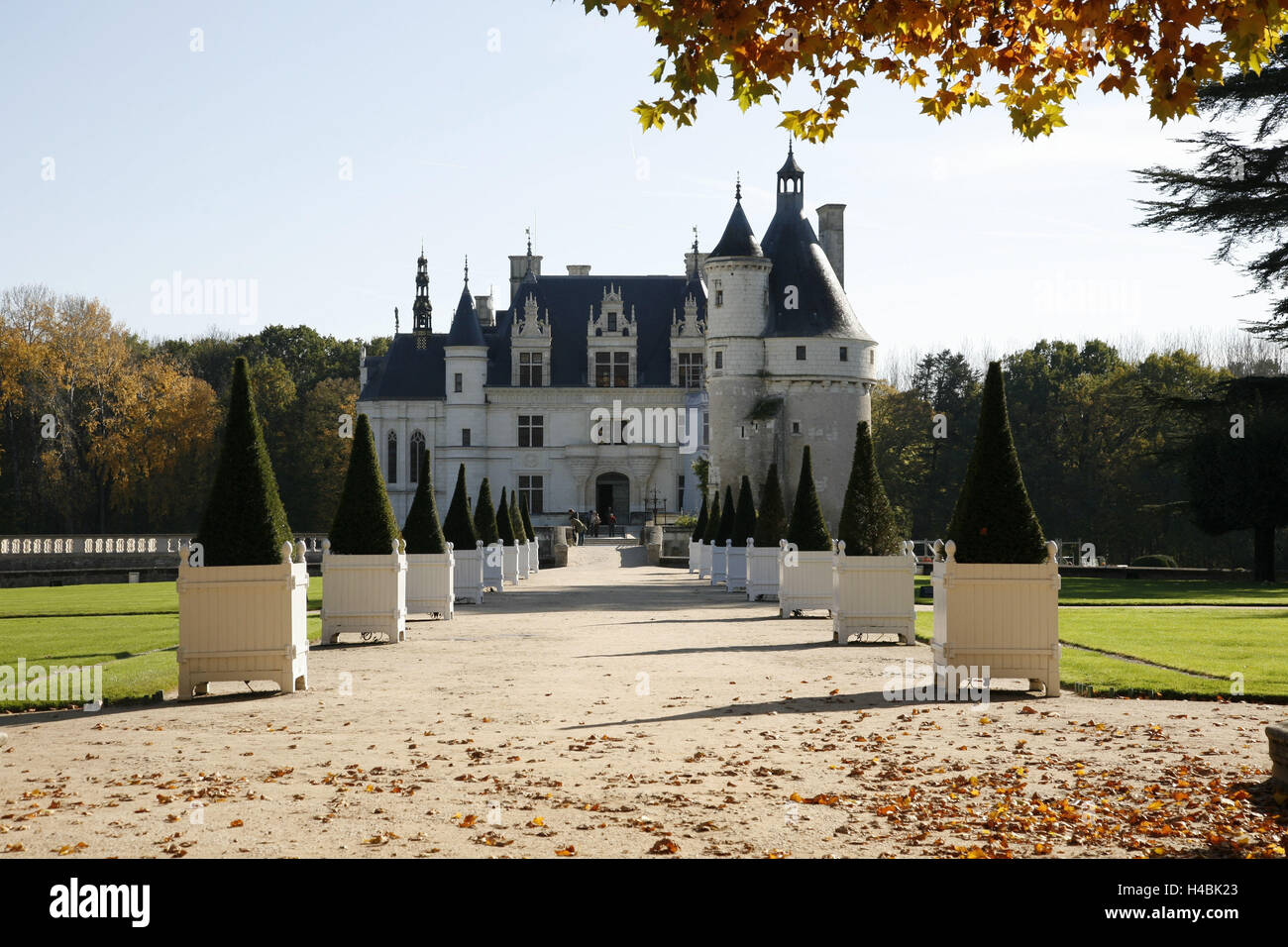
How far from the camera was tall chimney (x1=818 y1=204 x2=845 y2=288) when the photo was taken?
5666 cm

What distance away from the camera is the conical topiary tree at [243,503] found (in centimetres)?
1141

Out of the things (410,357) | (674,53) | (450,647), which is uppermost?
(410,357)

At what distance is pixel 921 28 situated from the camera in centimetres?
679

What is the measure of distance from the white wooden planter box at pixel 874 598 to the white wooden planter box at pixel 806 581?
406 centimetres

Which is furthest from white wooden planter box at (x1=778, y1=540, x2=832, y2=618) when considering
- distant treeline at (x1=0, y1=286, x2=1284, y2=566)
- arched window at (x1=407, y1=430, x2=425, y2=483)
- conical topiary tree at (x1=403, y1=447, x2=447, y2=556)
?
arched window at (x1=407, y1=430, x2=425, y2=483)

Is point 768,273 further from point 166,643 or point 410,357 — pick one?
point 166,643

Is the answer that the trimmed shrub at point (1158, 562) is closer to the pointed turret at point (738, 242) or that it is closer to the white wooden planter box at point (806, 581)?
the pointed turret at point (738, 242)

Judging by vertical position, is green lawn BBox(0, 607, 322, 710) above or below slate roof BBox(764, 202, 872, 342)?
below

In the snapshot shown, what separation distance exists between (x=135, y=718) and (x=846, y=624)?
8782 millimetres

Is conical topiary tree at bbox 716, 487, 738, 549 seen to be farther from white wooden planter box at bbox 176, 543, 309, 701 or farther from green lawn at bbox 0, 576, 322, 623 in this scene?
white wooden planter box at bbox 176, 543, 309, 701

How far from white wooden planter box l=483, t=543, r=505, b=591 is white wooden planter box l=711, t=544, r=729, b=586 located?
5.15 meters

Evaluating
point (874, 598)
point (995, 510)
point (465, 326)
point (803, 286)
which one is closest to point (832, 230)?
point (803, 286)

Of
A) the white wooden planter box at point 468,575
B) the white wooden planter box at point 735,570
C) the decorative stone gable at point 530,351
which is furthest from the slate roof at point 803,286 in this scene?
the white wooden planter box at point 468,575
